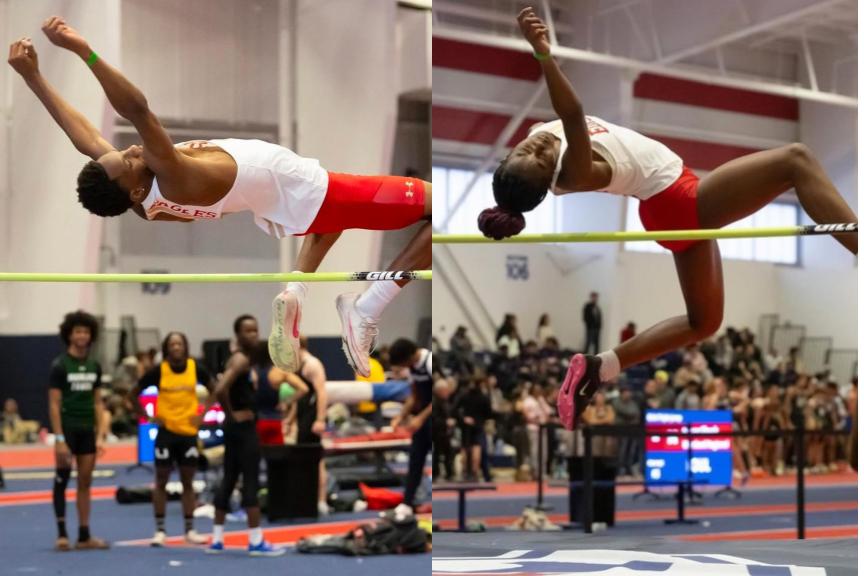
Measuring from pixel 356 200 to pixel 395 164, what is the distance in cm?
187

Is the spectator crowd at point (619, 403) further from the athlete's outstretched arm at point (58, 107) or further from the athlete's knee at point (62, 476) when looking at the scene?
the athlete's outstretched arm at point (58, 107)

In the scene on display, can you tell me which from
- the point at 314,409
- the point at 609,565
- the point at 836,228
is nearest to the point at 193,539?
the point at 314,409

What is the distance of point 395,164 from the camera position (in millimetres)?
5887

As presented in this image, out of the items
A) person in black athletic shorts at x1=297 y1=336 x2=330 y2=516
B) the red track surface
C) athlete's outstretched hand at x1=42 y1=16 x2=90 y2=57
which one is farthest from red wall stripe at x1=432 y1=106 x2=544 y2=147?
athlete's outstretched hand at x1=42 y1=16 x2=90 y2=57

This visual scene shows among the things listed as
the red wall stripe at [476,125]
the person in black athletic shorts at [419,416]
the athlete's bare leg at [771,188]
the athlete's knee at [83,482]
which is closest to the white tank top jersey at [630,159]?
the athlete's bare leg at [771,188]

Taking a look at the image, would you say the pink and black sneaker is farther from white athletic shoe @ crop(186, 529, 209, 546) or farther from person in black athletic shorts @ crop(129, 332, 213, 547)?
white athletic shoe @ crop(186, 529, 209, 546)

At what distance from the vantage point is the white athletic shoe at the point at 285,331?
13.1 ft

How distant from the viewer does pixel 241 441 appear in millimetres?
6473

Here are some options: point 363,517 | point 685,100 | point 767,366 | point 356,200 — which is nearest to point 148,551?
point 363,517

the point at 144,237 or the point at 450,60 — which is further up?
the point at 450,60

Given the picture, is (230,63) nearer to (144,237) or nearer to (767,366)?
(144,237)

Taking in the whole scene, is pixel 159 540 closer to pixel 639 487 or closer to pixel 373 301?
pixel 373 301

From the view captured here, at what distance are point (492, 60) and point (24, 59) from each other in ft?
14.1

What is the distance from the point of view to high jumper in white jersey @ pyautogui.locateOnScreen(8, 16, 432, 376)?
147 inches
